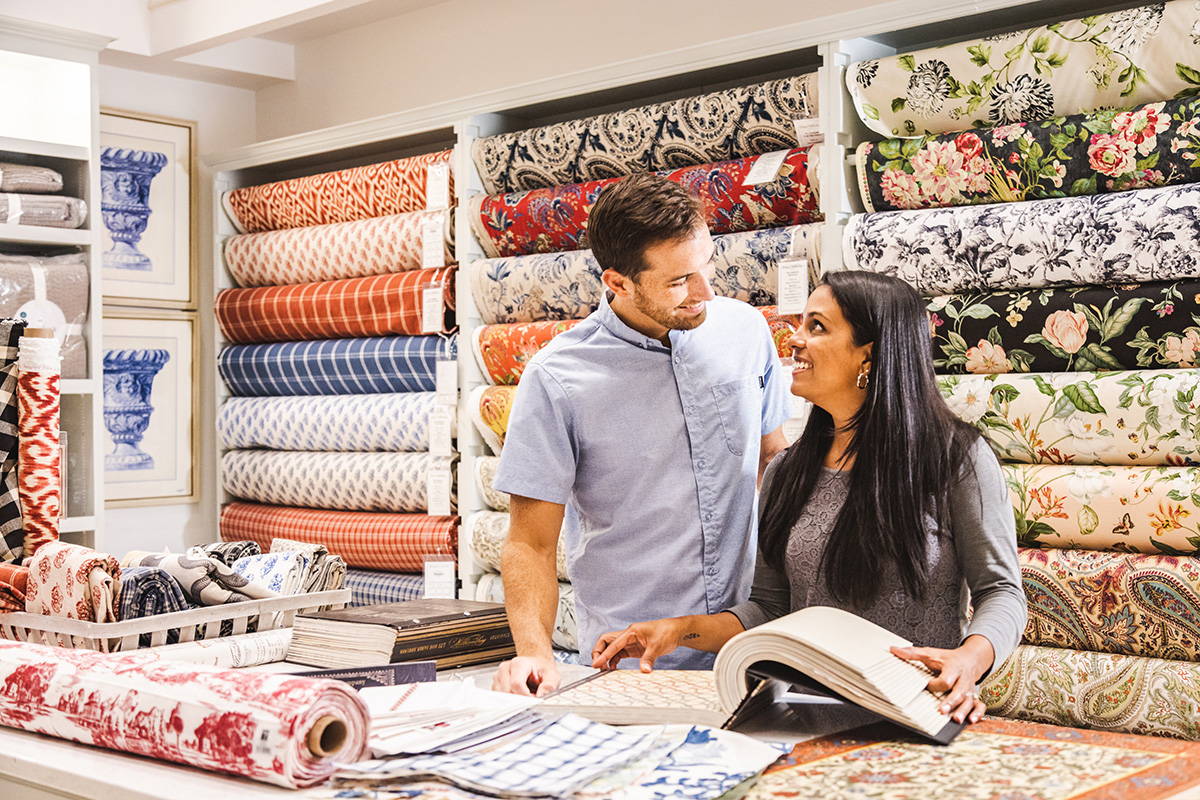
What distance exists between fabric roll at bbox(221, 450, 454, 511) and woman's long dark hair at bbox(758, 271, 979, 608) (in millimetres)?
2099

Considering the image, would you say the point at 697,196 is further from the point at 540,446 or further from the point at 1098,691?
the point at 1098,691

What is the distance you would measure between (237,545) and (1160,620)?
5.96 ft

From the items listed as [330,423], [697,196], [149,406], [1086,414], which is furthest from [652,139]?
[149,406]

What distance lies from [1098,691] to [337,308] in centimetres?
276

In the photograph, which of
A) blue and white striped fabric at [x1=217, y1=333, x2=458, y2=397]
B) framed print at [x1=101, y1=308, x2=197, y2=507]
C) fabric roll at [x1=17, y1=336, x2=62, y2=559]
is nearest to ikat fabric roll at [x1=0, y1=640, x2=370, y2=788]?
fabric roll at [x1=17, y1=336, x2=62, y2=559]

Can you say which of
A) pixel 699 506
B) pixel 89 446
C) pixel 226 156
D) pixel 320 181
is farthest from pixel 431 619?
pixel 226 156

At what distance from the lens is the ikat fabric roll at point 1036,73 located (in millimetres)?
2533

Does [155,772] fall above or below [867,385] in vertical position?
below

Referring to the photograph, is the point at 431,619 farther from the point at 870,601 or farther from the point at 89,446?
the point at 89,446

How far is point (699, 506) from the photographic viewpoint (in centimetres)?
223

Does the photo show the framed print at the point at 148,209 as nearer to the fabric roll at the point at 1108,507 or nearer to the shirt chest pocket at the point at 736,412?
the shirt chest pocket at the point at 736,412

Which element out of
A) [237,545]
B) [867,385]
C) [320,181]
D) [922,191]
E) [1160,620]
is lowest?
[1160,620]

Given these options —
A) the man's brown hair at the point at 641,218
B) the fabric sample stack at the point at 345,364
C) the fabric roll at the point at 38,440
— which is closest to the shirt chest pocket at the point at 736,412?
the man's brown hair at the point at 641,218

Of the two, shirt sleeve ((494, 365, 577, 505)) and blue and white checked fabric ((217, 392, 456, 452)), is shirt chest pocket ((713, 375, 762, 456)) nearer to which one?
shirt sleeve ((494, 365, 577, 505))
